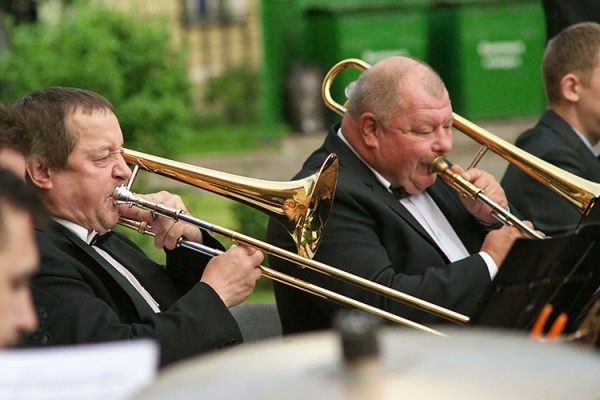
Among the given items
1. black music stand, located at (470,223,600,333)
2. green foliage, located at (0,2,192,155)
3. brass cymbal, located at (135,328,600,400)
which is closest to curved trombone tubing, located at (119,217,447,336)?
black music stand, located at (470,223,600,333)

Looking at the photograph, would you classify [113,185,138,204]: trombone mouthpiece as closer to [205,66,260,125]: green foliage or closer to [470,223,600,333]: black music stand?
[470,223,600,333]: black music stand

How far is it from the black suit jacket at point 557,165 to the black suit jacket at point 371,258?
79 cm

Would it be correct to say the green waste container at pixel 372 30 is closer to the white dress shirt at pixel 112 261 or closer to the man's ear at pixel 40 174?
the white dress shirt at pixel 112 261

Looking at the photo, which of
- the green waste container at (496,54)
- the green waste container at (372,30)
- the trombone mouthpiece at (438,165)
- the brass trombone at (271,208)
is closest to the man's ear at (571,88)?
the trombone mouthpiece at (438,165)

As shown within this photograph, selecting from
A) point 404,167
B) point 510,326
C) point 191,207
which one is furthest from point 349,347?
point 191,207

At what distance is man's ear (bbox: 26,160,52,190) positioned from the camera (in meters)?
3.44

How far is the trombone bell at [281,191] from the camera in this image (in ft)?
11.7

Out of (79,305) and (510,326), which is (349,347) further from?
(79,305)

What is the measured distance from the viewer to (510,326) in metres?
2.97

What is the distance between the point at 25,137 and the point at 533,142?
2.62 metres

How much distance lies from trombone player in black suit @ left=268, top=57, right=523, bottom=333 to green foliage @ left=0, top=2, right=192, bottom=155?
14.0 ft

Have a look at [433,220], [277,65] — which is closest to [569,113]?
[433,220]

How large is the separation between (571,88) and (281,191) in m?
2.04

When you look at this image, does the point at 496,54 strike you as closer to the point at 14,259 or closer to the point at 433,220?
the point at 433,220
